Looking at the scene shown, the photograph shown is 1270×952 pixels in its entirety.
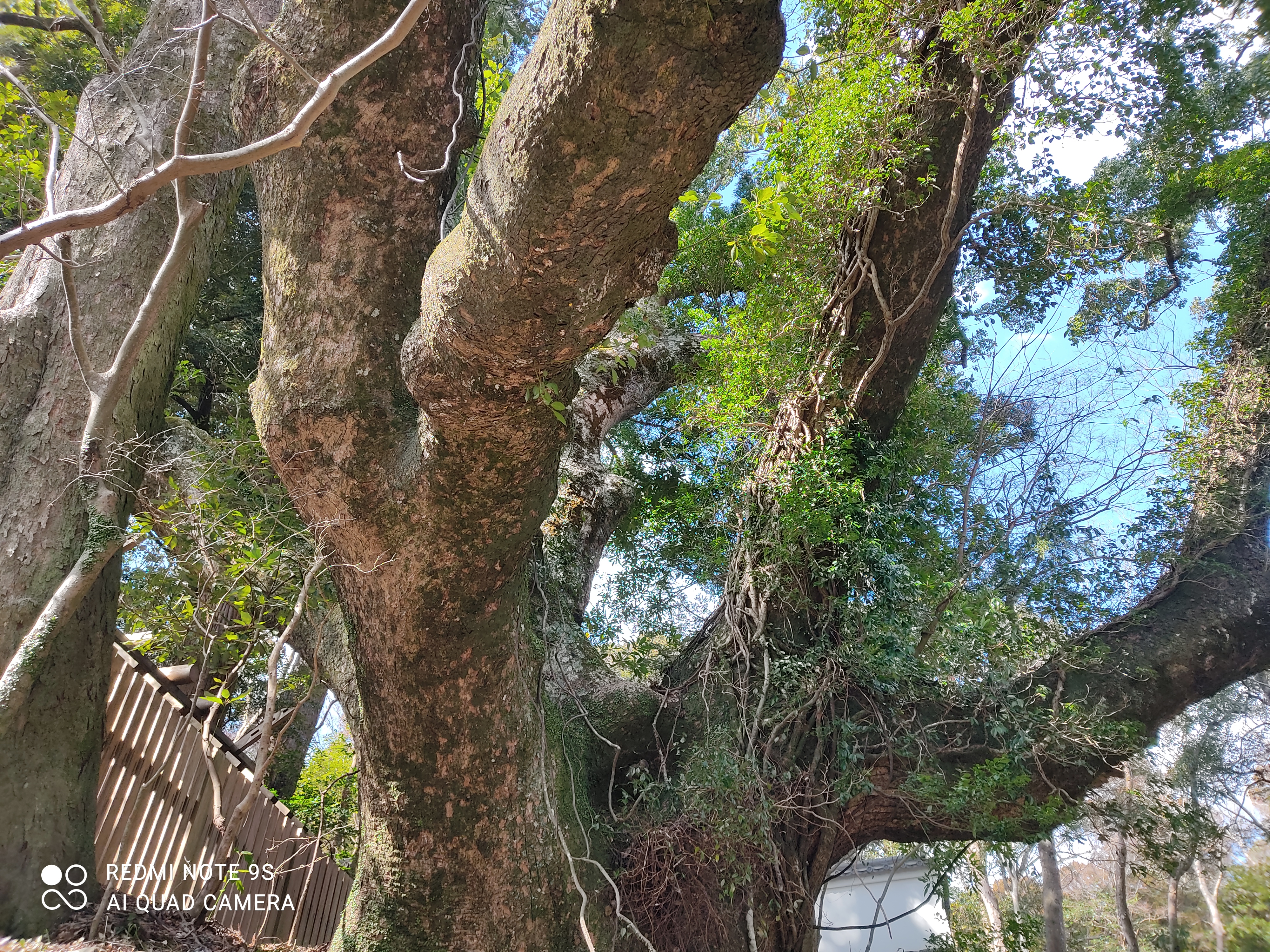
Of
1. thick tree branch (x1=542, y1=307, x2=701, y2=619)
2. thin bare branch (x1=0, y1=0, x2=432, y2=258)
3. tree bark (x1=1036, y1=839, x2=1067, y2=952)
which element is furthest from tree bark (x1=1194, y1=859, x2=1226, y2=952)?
thin bare branch (x1=0, y1=0, x2=432, y2=258)

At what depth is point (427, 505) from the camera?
2.53 m

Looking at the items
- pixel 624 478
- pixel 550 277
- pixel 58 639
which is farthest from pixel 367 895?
pixel 624 478

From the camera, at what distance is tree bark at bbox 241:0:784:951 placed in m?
1.69

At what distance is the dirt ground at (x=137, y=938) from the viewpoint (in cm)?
265

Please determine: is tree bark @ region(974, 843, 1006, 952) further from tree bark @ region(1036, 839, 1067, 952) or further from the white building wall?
the white building wall

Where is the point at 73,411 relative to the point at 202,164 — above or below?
above

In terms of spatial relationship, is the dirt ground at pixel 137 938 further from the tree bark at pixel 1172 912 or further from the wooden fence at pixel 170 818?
the tree bark at pixel 1172 912

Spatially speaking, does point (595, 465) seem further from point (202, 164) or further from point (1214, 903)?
point (1214, 903)

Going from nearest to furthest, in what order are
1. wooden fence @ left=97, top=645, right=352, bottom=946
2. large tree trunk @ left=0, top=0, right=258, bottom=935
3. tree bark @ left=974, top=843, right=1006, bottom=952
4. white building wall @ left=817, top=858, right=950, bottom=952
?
large tree trunk @ left=0, top=0, right=258, bottom=935, wooden fence @ left=97, top=645, right=352, bottom=946, tree bark @ left=974, top=843, right=1006, bottom=952, white building wall @ left=817, top=858, right=950, bottom=952

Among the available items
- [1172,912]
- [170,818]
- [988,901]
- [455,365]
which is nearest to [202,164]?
[455,365]
